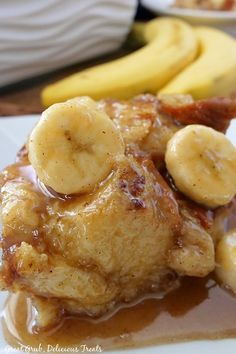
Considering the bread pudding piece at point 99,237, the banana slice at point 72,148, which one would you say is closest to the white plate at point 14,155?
the bread pudding piece at point 99,237

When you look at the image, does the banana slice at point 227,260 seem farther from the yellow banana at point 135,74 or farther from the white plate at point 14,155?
the yellow banana at point 135,74

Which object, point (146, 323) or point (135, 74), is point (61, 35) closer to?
point (135, 74)

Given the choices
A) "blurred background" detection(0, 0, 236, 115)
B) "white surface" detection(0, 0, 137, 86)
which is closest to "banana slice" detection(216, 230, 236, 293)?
"blurred background" detection(0, 0, 236, 115)

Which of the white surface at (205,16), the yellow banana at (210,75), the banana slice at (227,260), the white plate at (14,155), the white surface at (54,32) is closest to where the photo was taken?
the white plate at (14,155)

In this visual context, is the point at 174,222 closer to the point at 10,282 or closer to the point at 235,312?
the point at 235,312

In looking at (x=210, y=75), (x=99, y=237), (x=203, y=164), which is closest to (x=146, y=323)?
(x=99, y=237)

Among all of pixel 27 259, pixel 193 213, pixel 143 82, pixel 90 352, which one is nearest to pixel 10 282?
pixel 27 259

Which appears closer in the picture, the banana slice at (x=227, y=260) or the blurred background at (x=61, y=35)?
the banana slice at (x=227, y=260)
